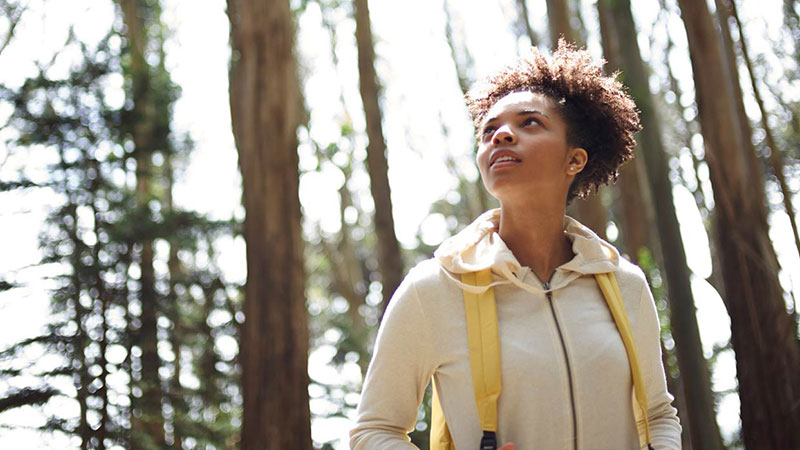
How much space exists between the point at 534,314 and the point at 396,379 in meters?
0.37

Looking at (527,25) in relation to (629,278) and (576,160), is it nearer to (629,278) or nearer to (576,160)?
(576,160)

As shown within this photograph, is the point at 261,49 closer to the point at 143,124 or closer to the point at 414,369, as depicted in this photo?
the point at 143,124

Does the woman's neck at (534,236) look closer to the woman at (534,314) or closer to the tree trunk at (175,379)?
the woman at (534,314)

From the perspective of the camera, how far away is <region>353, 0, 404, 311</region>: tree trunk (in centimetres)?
1154

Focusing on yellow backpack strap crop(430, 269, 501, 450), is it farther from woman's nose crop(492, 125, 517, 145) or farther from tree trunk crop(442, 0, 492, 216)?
tree trunk crop(442, 0, 492, 216)

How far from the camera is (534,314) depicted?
1965 mm

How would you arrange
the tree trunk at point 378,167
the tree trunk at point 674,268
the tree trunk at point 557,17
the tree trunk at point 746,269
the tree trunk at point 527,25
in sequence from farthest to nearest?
1. the tree trunk at point 527,25
2. the tree trunk at point 378,167
3. the tree trunk at point 557,17
4. the tree trunk at point 674,268
5. the tree trunk at point 746,269

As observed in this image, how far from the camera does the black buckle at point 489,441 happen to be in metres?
1.79

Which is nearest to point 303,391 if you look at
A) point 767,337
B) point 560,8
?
point 767,337

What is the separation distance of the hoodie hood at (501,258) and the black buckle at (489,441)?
333 mm

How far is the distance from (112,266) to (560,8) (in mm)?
5310

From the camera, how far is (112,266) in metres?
7.54

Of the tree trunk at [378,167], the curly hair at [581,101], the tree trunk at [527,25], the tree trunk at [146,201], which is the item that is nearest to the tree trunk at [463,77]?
the tree trunk at [527,25]

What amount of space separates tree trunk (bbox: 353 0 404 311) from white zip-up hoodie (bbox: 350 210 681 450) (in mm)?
9004
